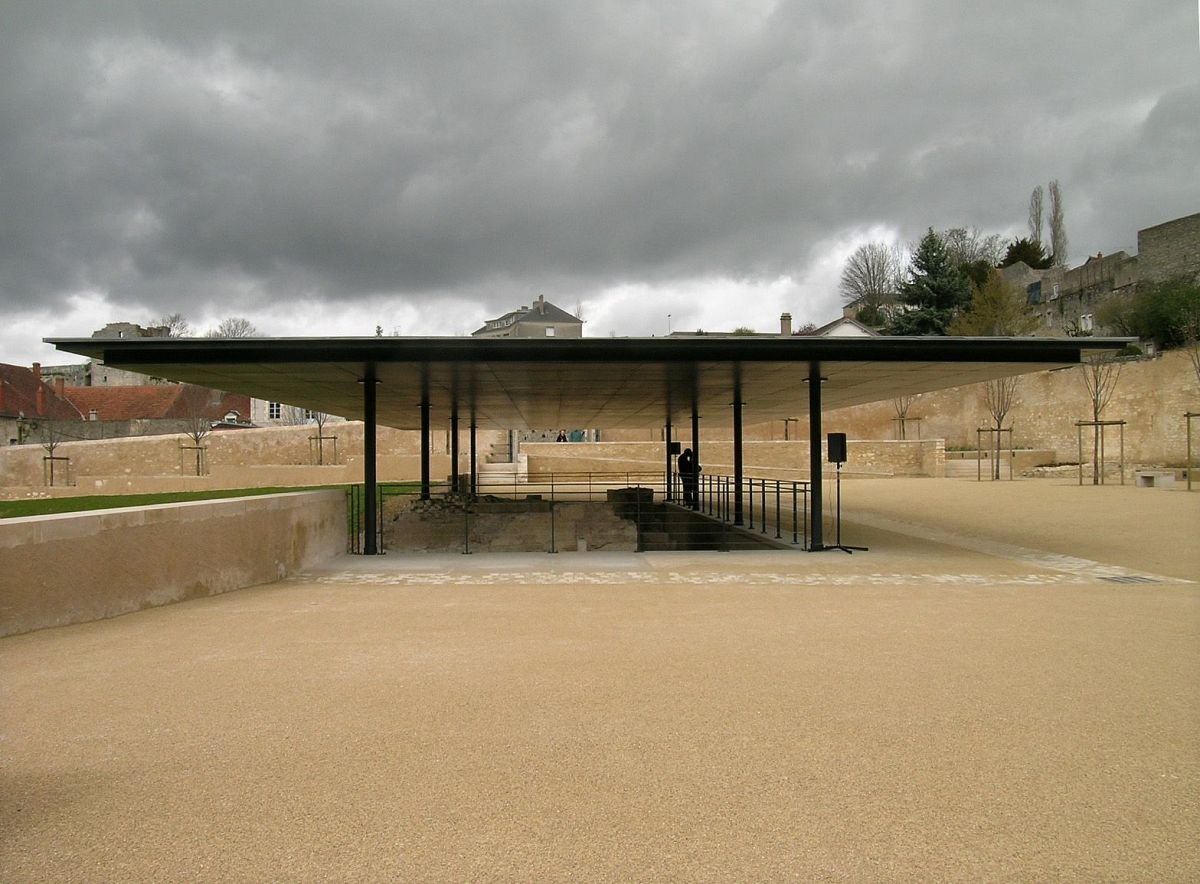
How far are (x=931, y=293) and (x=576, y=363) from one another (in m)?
41.5

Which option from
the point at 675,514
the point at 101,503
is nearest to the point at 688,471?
the point at 675,514

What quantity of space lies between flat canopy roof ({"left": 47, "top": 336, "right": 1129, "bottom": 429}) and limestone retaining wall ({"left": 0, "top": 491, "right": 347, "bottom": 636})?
7.84 feet

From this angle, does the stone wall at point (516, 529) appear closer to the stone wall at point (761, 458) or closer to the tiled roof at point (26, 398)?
the stone wall at point (761, 458)

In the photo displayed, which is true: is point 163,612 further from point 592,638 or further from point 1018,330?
point 1018,330

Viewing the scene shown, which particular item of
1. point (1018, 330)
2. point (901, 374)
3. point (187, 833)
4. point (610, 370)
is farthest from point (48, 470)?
point (1018, 330)

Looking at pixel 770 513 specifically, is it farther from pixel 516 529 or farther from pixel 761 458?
pixel 761 458

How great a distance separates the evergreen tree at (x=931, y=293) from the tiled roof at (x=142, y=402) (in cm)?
4587

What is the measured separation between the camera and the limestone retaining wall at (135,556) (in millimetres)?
5973

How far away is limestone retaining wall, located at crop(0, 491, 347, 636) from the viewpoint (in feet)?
19.6

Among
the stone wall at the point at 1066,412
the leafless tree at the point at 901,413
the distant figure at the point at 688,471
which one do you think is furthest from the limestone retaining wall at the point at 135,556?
the leafless tree at the point at 901,413

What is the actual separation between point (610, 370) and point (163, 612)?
7.55 meters

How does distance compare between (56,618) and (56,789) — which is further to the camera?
(56,618)

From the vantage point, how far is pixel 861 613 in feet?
22.8

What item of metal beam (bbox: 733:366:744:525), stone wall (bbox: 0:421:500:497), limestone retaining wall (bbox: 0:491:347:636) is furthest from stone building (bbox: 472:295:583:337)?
limestone retaining wall (bbox: 0:491:347:636)
